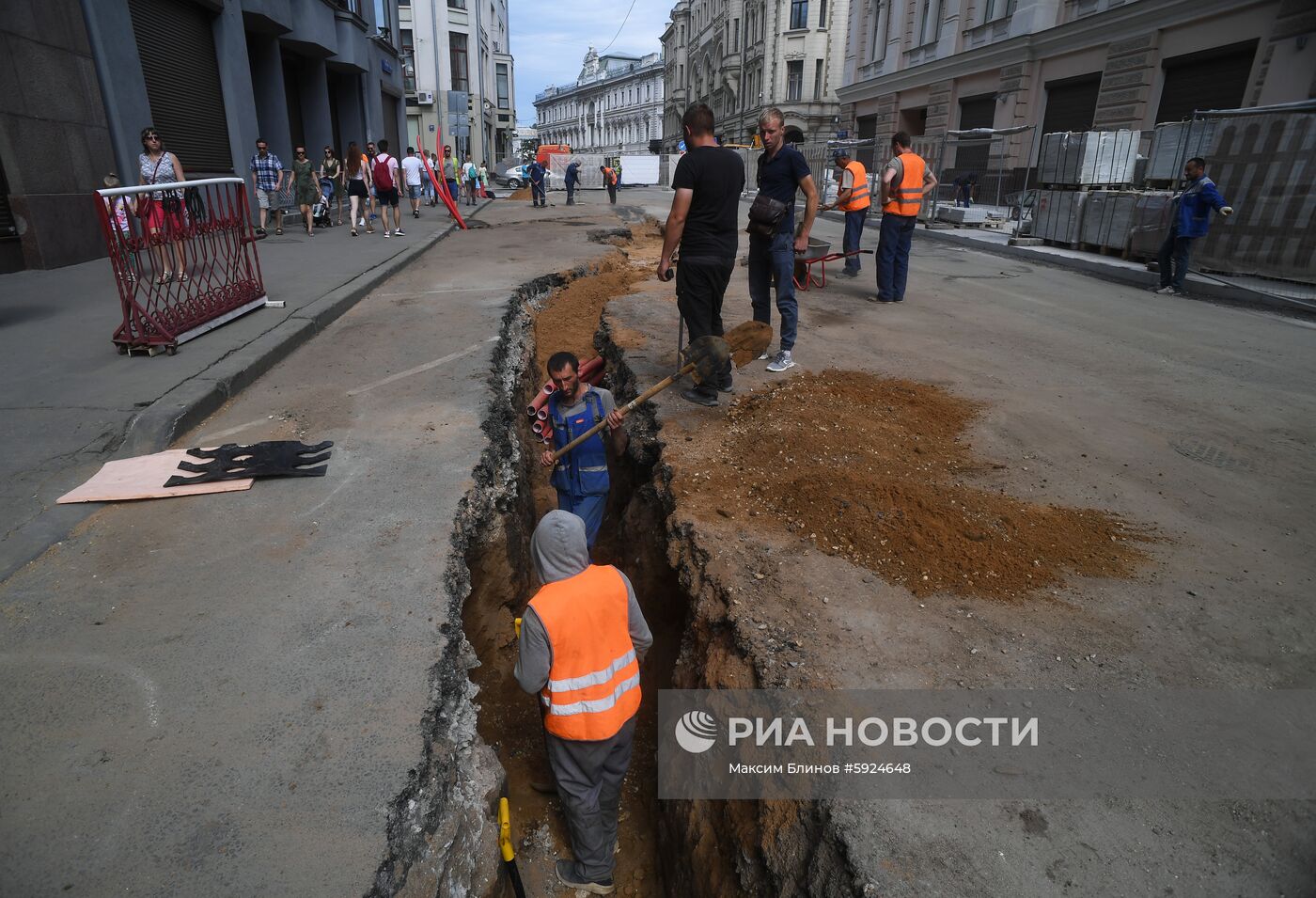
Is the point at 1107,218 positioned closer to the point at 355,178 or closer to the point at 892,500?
the point at 892,500

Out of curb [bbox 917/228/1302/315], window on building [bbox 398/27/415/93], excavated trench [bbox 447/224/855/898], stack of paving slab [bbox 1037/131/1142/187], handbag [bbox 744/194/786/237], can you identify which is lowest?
excavated trench [bbox 447/224/855/898]

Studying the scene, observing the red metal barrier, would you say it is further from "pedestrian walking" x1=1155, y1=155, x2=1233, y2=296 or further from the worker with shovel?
"pedestrian walking" x1=1155, y1=155, x2=1233, y2=296

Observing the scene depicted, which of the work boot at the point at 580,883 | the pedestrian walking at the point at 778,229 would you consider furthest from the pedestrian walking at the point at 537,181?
the work boot at the point at 580,883

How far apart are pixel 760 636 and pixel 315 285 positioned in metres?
7.88

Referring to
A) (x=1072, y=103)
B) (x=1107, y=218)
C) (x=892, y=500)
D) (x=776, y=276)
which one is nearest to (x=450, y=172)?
(x=1072, y=103)

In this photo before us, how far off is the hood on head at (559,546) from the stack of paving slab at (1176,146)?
513 inches

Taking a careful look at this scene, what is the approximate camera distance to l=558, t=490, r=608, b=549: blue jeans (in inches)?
166

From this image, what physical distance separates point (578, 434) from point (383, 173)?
1174cm

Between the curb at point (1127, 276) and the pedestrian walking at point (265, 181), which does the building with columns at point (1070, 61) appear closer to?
the curb at point (1127, 276)

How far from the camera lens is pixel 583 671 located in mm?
2510

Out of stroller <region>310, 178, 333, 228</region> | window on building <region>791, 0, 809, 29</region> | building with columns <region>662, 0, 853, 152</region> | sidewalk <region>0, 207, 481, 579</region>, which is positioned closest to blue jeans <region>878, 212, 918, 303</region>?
sidewalk <region>0, 207, 481, 579</region>

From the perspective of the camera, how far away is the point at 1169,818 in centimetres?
201

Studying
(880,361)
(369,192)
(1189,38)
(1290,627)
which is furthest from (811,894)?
(1189,38)

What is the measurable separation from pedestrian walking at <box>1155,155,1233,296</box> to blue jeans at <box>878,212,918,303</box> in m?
3.95
